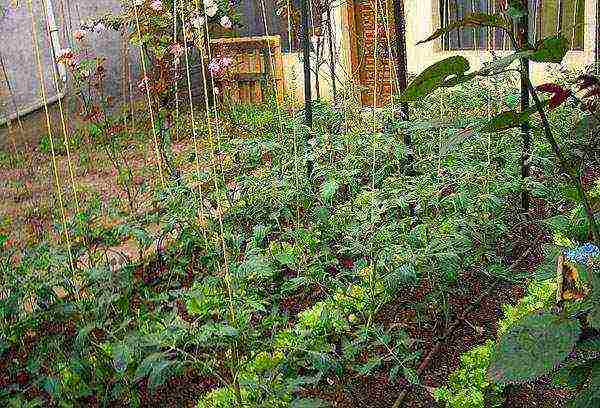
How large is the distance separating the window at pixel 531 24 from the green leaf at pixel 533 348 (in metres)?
4.34

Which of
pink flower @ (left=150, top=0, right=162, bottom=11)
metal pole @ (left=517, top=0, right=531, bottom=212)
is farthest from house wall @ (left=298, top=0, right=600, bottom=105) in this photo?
metal pole @ (left=517, top=0, right=531, bottom=212)

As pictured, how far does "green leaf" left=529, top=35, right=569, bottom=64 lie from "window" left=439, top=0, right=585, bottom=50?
14.1ft

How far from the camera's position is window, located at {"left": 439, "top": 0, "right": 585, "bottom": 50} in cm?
550

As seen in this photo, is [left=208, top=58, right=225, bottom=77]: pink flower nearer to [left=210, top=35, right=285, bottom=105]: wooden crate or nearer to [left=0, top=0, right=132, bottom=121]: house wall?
[left=0, top=0, right=132, bottom=121]: house wall

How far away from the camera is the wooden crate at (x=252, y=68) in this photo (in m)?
7.18

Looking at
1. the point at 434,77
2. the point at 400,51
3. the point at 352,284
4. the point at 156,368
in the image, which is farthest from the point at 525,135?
the point at 434,77

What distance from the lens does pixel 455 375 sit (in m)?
2.05

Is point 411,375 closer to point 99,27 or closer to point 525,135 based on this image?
point 525,135

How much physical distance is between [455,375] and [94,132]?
5309 millimetres

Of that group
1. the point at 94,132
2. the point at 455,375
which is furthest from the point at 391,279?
the point at 94,132

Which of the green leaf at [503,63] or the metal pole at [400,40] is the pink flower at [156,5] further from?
the green leaf at [503,63]

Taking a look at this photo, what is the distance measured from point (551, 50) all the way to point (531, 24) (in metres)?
5.47

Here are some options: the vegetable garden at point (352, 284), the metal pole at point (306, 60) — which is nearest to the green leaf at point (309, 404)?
the vegetable garden at point (352, 284)

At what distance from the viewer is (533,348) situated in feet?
3.23
